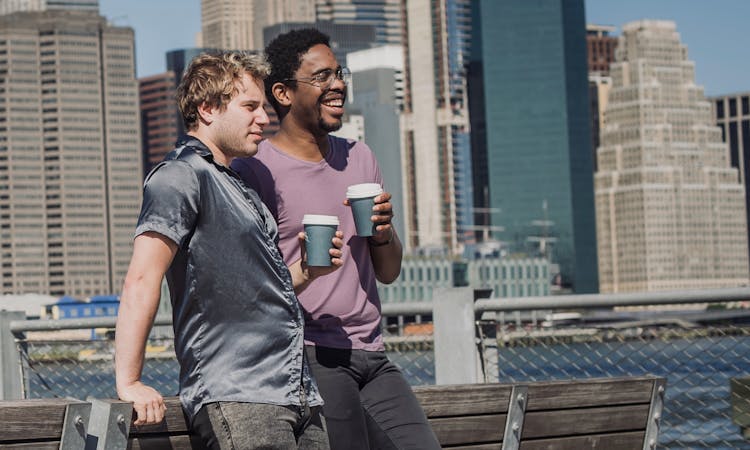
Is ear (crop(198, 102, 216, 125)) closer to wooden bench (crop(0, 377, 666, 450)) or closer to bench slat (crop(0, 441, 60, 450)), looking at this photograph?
bench slat (crop(0, 441, 60, 450))

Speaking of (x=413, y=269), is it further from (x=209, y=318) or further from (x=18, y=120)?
(x=209, y=318)

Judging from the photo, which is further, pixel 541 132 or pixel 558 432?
pixel 541 132

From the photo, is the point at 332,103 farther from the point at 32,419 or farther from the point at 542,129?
the point at 542,129

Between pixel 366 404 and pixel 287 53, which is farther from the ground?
pixel 287 53

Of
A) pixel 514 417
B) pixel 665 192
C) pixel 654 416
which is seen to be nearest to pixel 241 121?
pixel 514 417

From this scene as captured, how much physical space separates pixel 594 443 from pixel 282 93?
1350 mm

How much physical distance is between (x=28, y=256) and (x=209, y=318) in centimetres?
17312

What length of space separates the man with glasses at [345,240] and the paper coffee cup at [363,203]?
0.02 m

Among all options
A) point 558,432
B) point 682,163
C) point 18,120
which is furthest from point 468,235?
point 558,432

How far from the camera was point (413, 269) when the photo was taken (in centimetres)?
12062

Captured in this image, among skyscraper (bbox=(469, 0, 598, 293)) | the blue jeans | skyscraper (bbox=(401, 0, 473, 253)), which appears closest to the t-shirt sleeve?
the blue jeans

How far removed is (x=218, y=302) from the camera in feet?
10.1

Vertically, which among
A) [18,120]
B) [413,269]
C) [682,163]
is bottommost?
[413,269]

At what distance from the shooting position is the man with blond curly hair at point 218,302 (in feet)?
9.91
